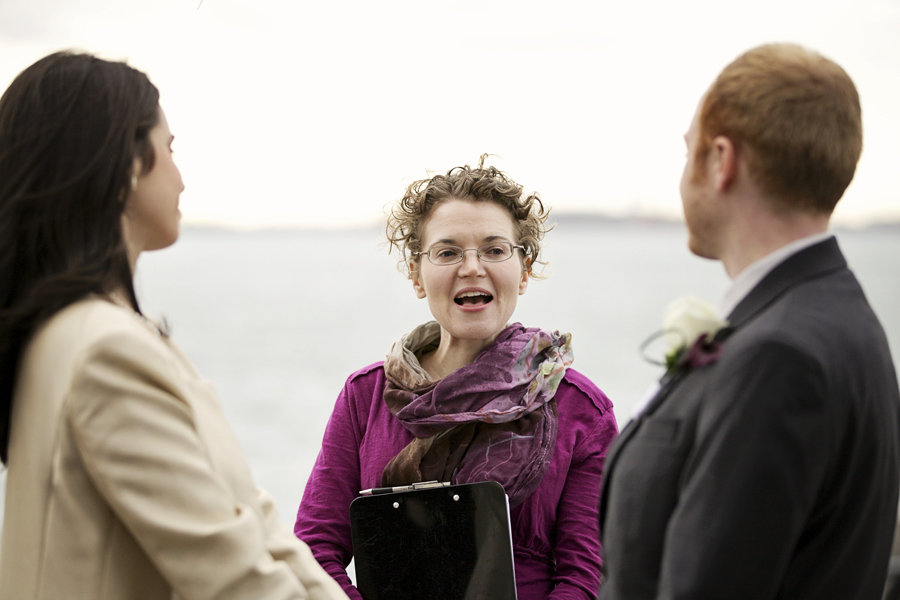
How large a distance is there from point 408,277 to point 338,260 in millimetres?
26177

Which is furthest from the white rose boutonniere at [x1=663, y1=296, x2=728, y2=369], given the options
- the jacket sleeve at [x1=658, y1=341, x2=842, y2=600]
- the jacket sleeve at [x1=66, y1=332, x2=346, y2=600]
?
the jacket sleeve at [x1=66, y1=332, x2=346, y2=600]

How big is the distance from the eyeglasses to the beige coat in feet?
3.04

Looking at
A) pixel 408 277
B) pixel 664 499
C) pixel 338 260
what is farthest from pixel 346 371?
pixel 664 499

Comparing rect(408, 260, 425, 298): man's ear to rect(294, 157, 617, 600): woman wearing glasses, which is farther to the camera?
rect(408, 260, 425, 298): man's ear

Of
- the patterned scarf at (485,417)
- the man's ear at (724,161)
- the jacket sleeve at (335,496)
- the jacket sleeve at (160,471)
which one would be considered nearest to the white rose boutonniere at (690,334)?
the man's ear at (724,161)

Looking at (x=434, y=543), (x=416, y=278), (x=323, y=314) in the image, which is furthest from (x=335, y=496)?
(x=323, y=314)

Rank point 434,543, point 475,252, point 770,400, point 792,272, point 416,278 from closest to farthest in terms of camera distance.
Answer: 1. point 770,400
2. point 792,272
3. point 434,543
4. point 475,252
5. point 416,278

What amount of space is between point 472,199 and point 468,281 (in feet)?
0.65

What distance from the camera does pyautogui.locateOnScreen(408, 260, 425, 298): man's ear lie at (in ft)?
7.41

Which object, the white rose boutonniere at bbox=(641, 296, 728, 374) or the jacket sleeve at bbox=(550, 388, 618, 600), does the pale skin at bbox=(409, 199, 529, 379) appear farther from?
the white rose boutonniere at bbox=(641, 296, 728, 374)

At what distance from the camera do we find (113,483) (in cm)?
125

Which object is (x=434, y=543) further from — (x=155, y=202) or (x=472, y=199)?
(x=155, y=202)

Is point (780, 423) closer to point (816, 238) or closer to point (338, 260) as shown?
point (816, 238)

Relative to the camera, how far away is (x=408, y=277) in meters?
2.34
